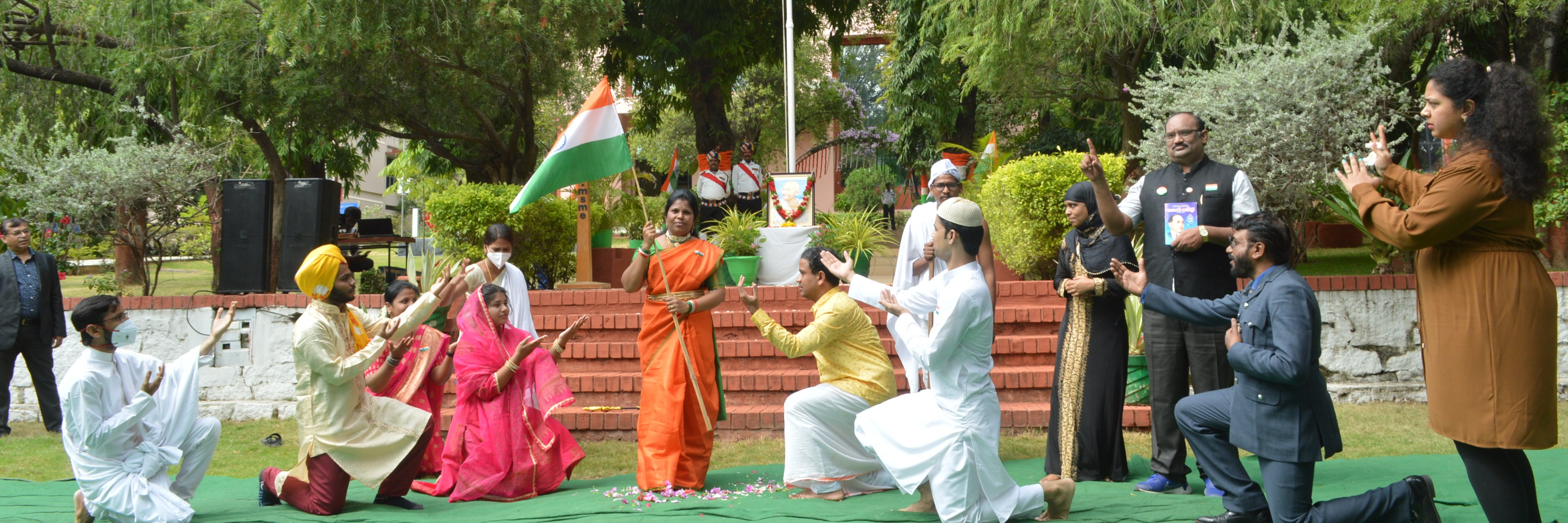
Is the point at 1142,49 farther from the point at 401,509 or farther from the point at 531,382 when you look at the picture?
the point at 401,509

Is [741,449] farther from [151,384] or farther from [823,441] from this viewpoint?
[151,384]

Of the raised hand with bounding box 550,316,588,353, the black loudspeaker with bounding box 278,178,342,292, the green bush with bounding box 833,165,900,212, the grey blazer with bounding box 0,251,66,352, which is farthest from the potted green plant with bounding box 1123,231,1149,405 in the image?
the green bush with bounding box 833,165,900,212

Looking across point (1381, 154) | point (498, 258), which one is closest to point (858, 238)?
point (498, 258)

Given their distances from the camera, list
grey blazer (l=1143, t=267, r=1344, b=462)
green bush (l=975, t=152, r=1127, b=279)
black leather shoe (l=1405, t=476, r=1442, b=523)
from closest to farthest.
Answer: grey blazer (l=1143, t=267, r=1344, b=462)
black leather shoe (l=1405, t=476, r=1442, b=523)
green bush (l=975, t=152, r=1127, b=279)

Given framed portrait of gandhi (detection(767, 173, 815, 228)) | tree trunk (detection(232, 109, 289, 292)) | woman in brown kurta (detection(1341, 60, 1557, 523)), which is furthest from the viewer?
tree trunk (detection(232, 109, 289, 292))

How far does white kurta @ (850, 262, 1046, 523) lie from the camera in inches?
159

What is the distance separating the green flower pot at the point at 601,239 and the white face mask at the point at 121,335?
6791 millimetres

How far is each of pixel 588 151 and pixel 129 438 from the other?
8.17 ft

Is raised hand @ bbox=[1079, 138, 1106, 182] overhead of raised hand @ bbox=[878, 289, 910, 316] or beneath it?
overhead

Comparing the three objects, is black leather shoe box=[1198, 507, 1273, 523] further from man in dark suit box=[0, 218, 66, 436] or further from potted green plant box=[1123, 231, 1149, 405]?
man in dark suit box=[0, 218, 66, 436]

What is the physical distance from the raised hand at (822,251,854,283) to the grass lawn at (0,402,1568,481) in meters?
1.81

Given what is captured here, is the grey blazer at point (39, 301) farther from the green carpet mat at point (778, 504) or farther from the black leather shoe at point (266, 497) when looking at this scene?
the black leather shoe at point (266, 497)

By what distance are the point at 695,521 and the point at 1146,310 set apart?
2404mm

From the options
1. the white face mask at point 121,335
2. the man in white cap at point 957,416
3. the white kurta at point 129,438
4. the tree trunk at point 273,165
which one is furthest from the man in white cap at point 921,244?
the tree trunk at point 273,165
